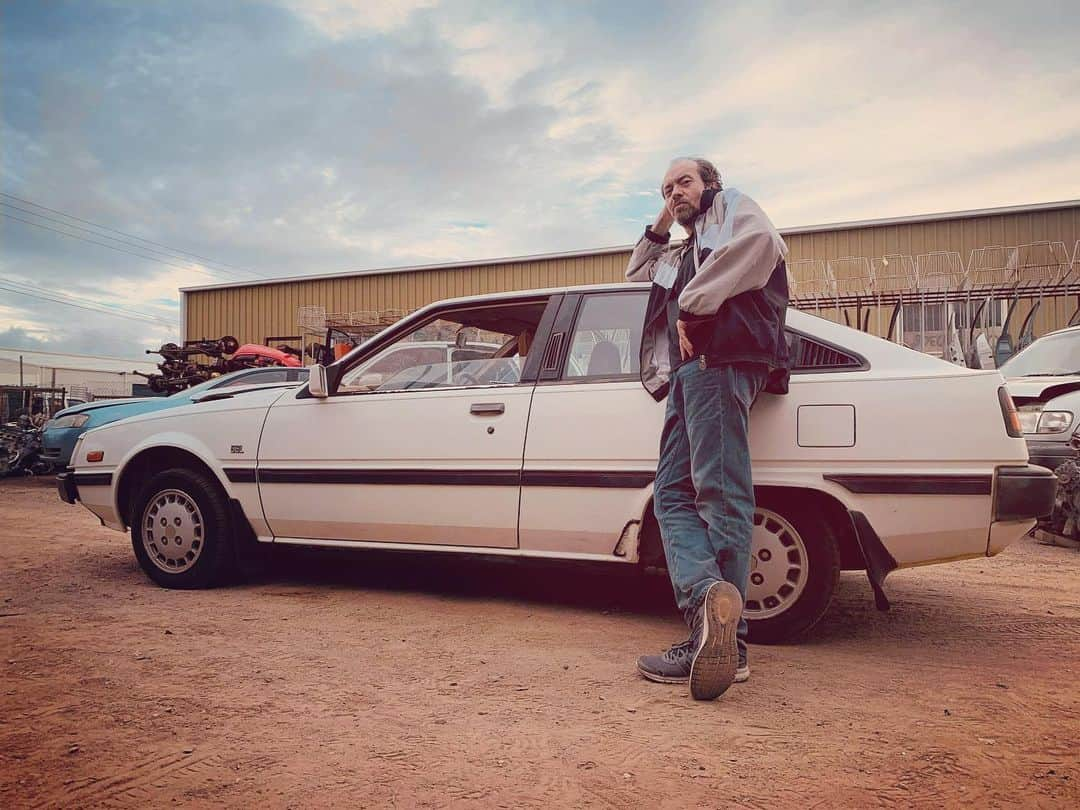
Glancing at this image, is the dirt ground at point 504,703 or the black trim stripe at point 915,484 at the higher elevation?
the black trim stripe at point 915,484

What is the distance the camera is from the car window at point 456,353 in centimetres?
377

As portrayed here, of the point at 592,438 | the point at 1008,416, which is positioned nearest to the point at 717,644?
the point at 592,438

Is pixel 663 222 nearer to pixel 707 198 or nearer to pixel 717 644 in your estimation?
pixel 707 198

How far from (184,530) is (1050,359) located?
6788 mm

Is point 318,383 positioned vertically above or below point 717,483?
above

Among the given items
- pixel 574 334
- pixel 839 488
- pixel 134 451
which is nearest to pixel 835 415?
pixel 839 488

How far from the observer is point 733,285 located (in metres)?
2.59

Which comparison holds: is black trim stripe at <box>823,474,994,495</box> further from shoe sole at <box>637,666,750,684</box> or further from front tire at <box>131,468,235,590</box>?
front tire at <box>131,468,235,590</box>

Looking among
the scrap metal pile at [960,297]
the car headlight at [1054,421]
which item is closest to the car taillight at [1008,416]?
the car headlight at [1054,421]

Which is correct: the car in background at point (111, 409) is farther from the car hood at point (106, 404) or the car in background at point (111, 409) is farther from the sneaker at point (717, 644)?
the sneaker at point (717, 644)

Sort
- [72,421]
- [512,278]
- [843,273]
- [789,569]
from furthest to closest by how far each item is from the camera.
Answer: [512,278]
[843,273]
[72,421]
[789,569]

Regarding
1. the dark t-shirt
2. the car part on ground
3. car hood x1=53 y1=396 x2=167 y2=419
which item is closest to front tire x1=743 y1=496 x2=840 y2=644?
the dark t-shirt

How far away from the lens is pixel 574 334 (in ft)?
11.8

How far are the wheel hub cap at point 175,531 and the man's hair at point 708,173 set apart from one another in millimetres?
3011
